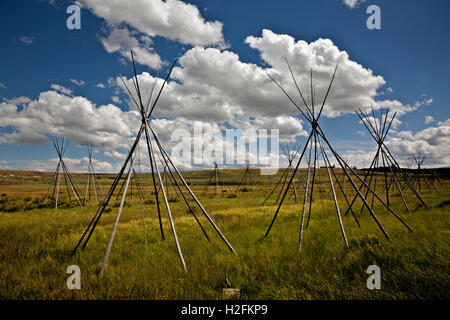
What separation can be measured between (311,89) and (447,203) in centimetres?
1074

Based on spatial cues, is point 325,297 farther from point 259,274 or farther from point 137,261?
point 137,261

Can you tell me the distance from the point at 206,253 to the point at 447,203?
13957 mm

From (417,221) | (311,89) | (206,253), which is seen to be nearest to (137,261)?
(206,253)

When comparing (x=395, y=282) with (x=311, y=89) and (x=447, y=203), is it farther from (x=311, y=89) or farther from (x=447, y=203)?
(x=447, y=203)

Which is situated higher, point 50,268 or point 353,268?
point 353,268

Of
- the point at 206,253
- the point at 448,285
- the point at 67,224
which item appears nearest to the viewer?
the point at 448,285

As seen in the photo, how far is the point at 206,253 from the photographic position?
17.4 ft

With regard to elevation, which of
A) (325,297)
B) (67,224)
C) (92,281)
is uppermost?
(325,297)

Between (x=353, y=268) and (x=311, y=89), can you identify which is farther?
(x=311, y=89)

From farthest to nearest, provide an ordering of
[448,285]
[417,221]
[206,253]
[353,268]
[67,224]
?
[67,224] → [417,221] → [206,253] → [353,268] → [448,285]

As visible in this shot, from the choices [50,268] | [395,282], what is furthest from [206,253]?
[395,282]
